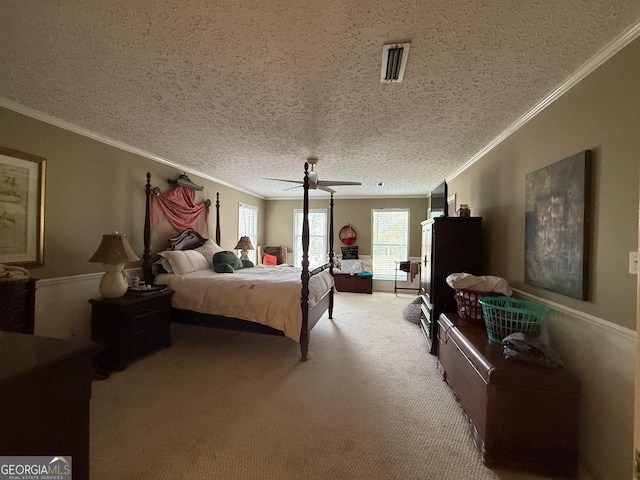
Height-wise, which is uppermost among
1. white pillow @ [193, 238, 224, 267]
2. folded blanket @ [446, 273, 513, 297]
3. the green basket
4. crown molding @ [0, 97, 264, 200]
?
crown molding @ [0, 97, 264, 200]

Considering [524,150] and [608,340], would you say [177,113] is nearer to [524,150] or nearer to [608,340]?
[524,150]

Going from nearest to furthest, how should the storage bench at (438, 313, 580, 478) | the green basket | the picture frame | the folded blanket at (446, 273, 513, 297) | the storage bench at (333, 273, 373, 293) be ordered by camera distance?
the storage bench at (438, 313, 580, 478)
the green basket
the picture frame
the folded blanket at (446, 273, 513, 297)
the storage bench at (333, 273, 373, 293)

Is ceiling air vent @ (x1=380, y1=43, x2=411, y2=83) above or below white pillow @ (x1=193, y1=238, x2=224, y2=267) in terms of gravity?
above

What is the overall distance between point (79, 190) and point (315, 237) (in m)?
4.90

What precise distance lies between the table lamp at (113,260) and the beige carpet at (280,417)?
0.81 meters

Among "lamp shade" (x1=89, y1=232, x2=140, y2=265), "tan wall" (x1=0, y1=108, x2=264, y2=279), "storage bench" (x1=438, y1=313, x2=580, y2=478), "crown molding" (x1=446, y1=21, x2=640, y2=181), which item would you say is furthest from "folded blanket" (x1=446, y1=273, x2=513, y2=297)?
"tan wall" (x1=0, y1=108, x2=264, y2=279)

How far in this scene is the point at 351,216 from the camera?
265 inches

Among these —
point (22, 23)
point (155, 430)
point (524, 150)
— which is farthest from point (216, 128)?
point (524, 150)

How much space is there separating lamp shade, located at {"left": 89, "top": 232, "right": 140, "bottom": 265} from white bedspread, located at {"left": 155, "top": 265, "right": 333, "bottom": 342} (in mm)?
733

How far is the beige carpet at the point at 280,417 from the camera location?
1.49 m

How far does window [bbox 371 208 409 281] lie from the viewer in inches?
258

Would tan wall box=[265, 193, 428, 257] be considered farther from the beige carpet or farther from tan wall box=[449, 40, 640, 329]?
tan wall box=[449, 40, 640, 329]

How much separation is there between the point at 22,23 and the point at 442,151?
372cm

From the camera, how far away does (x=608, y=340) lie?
1.44 metres
